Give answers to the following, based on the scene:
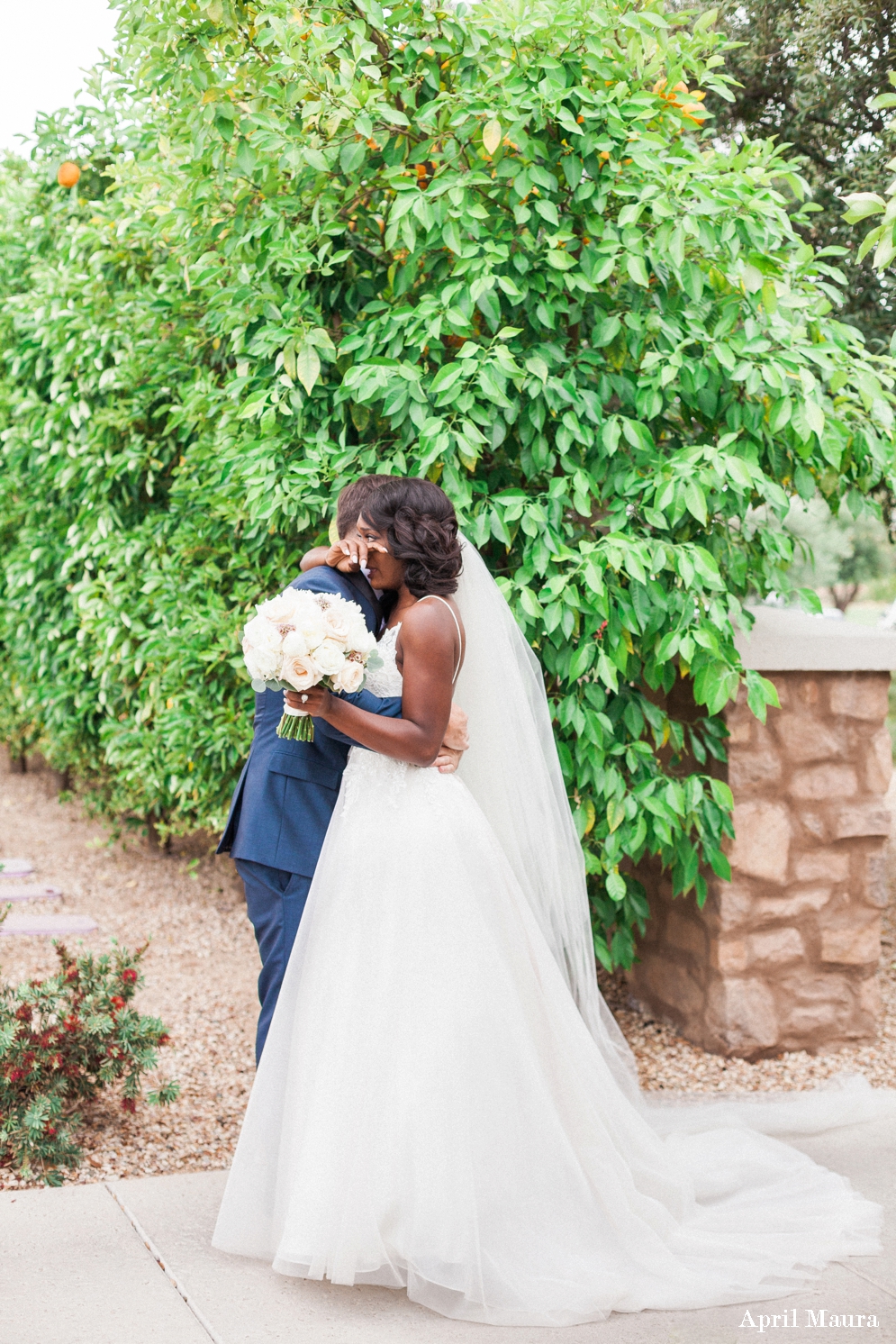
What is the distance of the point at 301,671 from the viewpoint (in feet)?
8.05

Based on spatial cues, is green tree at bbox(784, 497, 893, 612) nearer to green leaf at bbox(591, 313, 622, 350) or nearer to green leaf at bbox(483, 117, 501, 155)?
green leaf at bbox(591, 313, 622, 350)

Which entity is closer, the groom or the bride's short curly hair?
the bride's short curly hair

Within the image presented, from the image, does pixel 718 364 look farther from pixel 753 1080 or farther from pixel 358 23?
pixel 753 1080

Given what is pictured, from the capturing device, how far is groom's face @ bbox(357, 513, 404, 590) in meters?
2.77

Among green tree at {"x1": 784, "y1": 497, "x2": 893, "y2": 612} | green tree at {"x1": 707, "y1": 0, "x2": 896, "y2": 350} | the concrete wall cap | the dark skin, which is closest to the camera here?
the dark skin

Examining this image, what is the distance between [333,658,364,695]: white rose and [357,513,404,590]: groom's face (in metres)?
0.35

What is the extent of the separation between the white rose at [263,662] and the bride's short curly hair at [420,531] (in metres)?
0.43

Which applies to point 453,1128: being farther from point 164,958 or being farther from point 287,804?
point 164,958

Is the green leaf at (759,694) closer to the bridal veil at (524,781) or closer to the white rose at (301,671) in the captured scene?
the bridal veil at (524,781)

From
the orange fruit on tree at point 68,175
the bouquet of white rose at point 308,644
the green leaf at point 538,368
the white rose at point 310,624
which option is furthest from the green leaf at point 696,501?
the orange fruit on tree at point 68,175

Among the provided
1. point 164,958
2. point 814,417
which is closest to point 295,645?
point 814,417

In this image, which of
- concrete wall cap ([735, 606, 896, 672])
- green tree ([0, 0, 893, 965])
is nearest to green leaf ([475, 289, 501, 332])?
green tree ([0, 0, 893, 965])

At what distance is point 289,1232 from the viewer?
2469 millimetres

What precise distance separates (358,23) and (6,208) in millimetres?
4131
